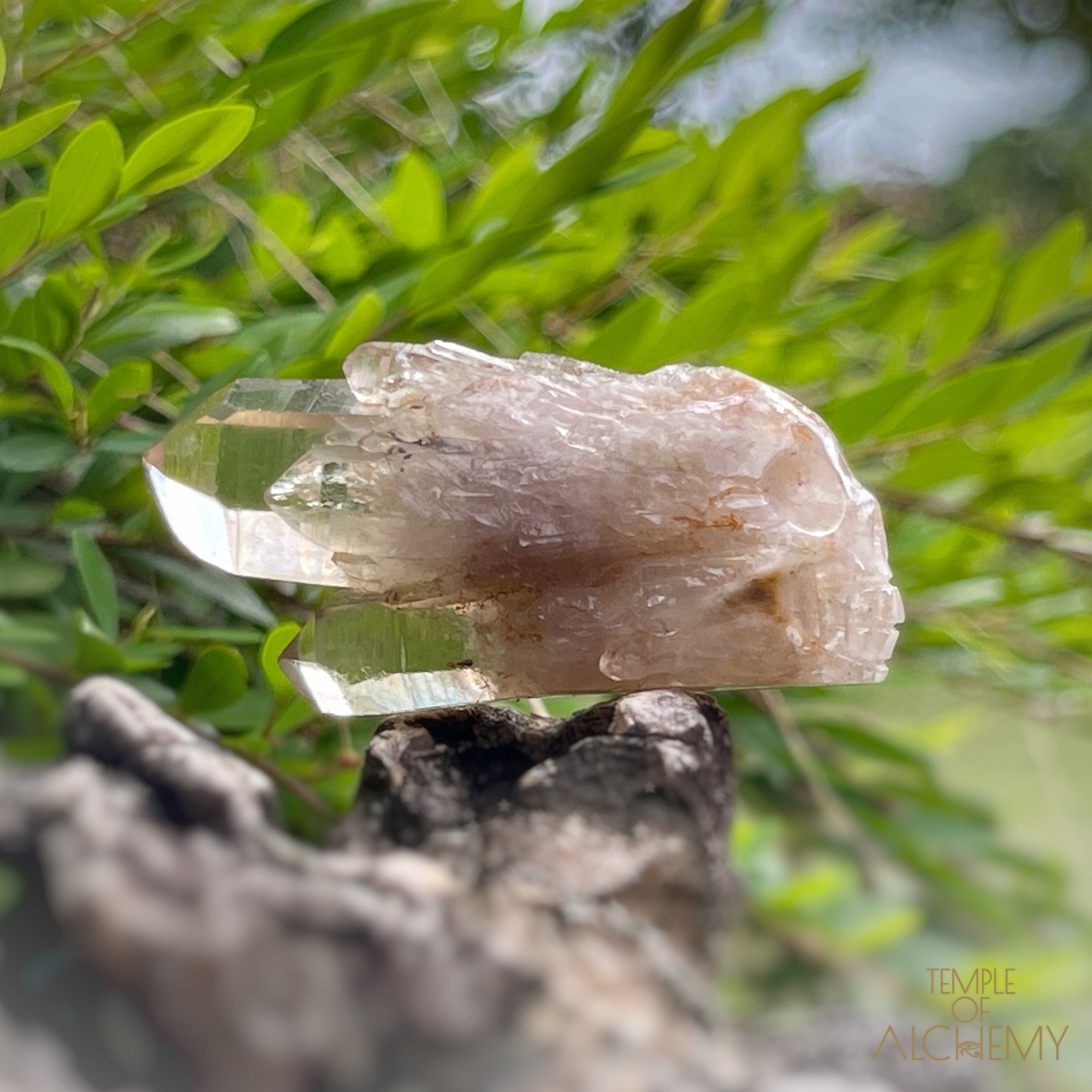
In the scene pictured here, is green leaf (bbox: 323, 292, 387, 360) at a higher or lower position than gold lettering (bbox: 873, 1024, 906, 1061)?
higher

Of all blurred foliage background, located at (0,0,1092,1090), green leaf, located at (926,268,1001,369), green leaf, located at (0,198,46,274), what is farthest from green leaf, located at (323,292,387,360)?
green leaf, located at (926,268,1001,369)

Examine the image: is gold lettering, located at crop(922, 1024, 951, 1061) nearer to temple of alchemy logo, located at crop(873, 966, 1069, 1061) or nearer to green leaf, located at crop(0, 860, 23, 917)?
temple of alchemy logo, located at crop(873, 966, 1069, 1061)

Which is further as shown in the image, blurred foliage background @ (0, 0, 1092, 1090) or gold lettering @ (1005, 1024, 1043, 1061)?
gold lettering @ (1005, 1024, 1043, 1061)

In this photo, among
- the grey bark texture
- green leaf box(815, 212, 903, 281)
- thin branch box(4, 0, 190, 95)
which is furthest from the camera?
green leaf box(815, 212, 903, 281)

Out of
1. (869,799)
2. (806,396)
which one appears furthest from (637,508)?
(869,799)

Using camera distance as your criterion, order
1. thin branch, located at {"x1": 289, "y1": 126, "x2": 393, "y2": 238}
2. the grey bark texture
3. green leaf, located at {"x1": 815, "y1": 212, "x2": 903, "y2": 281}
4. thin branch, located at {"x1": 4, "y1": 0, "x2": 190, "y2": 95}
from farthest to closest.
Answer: green leaf, located at {"x1": 815, "y1": 212, "x2": 903, "y2": 281} < thin branch, located at {"x1": 289, "y1": 126, "x2": 393, "y2": 238} < thin branch, located at {"x1": 4, "y1": 0, "x2": 190, "y2": 95} < the grey bark texture

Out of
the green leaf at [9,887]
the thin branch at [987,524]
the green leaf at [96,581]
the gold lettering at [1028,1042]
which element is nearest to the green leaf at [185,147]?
the green leaf at [96,581]

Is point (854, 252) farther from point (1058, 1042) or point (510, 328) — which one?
point (1058, 1042)
